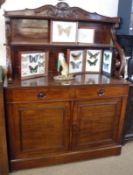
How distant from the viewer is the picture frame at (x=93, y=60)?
219cm

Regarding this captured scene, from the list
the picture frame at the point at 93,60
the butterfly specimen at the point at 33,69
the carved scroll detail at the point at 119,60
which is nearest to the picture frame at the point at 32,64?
the butterfly specimen at the point at 33,69

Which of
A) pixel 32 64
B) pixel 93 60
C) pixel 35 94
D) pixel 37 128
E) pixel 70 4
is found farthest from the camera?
pixel 93 60

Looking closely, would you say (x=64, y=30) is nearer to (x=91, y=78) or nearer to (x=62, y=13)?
(x=62, y=13)

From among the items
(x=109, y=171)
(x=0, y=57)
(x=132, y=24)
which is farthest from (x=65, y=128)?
(x=132, y=24)

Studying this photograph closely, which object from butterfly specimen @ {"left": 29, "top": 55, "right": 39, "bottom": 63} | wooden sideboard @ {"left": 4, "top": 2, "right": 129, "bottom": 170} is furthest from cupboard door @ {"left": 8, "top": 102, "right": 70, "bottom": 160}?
butterfly specimen @ {"left": 29, "top": 55, "right": 39, "bottom": 63}

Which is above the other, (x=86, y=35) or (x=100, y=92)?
(x=86, y=35)

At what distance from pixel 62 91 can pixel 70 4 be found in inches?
36.0

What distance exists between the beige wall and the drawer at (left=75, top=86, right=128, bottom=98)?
0.83 metres

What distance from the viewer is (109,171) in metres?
1.97

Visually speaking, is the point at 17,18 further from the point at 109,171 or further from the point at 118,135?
the point at 109,171

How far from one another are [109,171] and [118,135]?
0.37m

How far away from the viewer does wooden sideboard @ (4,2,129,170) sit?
1.79 meters

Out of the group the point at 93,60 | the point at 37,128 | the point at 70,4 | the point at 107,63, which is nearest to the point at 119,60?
the point at 107,63

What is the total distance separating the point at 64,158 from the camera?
6.64 ft
